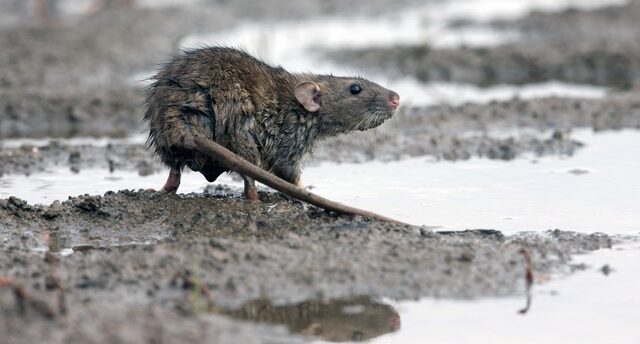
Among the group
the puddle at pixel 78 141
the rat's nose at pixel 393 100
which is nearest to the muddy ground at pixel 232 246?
the puddle at pixel 78 141

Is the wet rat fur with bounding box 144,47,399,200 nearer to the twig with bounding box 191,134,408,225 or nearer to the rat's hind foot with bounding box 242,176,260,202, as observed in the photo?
the rat's hind foot with bounding box 242,176,260,202

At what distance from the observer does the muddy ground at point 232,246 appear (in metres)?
5.91

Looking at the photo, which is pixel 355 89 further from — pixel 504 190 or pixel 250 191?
pixel 504 190

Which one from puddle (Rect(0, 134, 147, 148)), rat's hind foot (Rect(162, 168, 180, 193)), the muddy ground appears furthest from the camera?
puddle (Rect(0, 134, 147, 148))

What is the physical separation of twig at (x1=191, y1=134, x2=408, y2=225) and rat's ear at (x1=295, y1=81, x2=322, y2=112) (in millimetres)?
846

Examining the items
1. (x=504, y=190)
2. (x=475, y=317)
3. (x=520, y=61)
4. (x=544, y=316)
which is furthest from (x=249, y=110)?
(x=520, y=61)

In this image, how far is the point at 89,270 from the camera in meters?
6.71

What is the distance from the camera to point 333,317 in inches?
246

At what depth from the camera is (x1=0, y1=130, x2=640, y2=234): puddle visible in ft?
27.7

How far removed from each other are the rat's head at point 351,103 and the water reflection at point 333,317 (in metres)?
2.71

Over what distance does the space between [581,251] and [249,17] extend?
16.8 meters

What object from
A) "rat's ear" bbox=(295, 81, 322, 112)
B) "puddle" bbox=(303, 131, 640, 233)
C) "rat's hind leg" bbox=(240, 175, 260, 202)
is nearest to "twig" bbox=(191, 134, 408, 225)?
"rat's hind leg" bbox=(240, 175, 260, 202)

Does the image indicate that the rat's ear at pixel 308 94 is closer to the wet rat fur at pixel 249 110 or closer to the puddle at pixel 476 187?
the wet rat fur at pixel 249 110

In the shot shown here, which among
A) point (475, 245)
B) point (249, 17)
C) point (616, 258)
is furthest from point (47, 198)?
point (249, 17)
